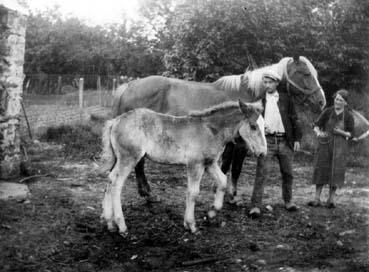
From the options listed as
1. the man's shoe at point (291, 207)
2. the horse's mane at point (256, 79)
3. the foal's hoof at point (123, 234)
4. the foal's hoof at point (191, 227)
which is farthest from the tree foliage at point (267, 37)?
the foal's hoof at point (123, 234)

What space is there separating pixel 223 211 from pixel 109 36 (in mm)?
22337

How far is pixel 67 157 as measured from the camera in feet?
33.9

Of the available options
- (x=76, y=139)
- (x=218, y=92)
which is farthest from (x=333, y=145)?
(x=76, y=139)

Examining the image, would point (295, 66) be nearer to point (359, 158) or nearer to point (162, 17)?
point (359, 158)

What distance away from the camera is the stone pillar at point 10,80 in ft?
24.6

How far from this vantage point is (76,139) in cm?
1182

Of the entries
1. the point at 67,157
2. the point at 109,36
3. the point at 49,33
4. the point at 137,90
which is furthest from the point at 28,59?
the point at 137,90

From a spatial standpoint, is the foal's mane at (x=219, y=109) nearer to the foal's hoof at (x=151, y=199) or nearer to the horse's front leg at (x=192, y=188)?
the horse's front leg at (x=192, y=188)

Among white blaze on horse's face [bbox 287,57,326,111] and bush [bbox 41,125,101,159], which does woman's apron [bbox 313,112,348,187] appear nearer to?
white blaze on horse's face [bbox 287,57,326,111]

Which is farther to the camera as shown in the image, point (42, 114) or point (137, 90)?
point (42, 114)

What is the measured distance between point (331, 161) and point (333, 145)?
0.30 metres

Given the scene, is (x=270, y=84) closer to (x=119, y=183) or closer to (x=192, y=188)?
(x=192, y=188)

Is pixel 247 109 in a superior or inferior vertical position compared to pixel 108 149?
superior

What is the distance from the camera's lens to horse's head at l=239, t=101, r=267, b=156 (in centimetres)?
561
